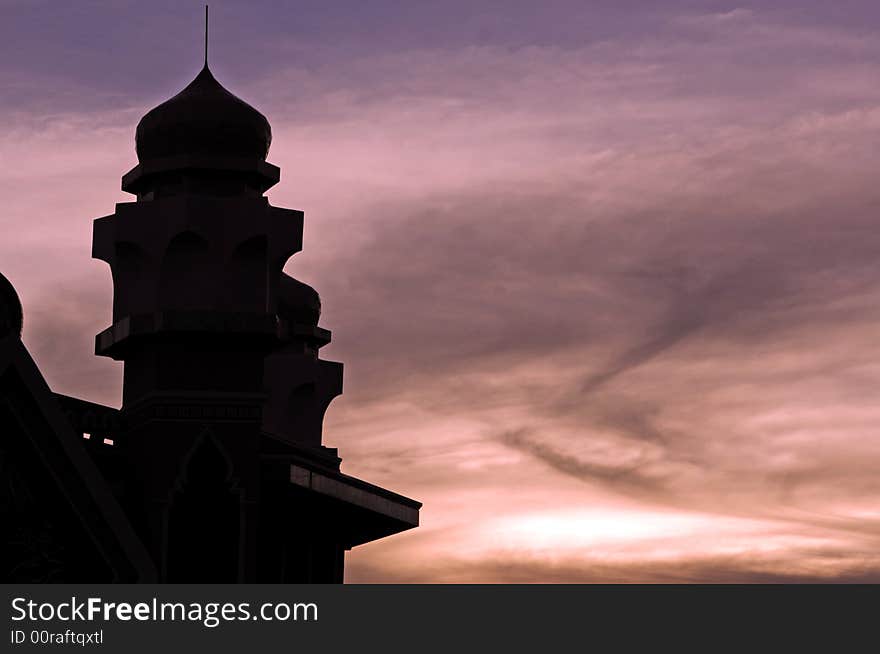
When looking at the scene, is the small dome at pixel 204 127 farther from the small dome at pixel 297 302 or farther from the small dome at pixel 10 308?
the small dome at pixel 297 302

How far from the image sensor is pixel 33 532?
121 ft

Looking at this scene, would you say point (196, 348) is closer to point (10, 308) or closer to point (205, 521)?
point (205, 521)

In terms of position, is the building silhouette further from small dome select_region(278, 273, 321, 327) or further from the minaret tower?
small dome select_region(278, 273, 321, 327)

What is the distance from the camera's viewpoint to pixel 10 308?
39094 millimetres

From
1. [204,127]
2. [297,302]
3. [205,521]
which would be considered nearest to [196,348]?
[205,521]

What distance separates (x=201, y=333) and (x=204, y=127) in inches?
191

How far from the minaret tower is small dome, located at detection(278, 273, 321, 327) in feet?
32.1

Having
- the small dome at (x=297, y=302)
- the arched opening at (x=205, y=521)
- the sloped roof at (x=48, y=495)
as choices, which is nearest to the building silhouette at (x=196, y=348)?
the arched opening at (x=205, y=521)

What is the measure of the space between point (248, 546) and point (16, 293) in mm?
7515

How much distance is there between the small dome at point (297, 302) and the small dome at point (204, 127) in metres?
10.3

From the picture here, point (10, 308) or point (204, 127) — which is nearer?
point (10, 308)
